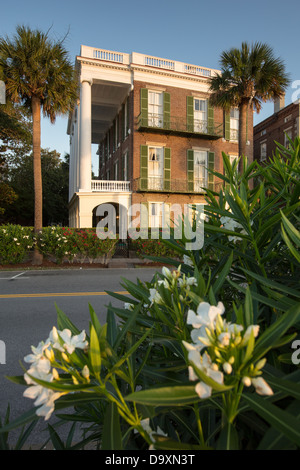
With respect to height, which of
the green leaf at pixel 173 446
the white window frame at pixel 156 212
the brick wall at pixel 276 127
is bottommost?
the green leaf at pixel 173 446

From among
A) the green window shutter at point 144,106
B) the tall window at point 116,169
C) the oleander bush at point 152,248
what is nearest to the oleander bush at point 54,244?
the oleander bush at point 152,248

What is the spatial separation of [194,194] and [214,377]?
811 inches

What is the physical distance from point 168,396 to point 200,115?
22843 millimetres

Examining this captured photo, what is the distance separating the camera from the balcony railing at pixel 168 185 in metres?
19.3

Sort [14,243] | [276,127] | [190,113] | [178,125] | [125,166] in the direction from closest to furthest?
1. [14,243]
2. [178,125]
3. [190,113]
4. [125,166]
5. [276,127]

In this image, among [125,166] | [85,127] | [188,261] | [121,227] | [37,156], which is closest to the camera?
[188,261]

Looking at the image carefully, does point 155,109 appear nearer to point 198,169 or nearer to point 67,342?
point 198,169

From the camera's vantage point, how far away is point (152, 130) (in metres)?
19.6

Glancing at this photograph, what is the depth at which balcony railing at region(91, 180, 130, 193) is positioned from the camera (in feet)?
62.8

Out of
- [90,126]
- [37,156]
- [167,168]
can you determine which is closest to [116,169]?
[167,168]

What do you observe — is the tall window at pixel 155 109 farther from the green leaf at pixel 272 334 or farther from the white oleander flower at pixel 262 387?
the white oleander flower at pixel 262 387

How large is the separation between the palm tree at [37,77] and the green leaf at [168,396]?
1435 cm

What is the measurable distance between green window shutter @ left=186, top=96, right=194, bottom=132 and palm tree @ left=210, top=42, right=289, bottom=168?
4.33 meters

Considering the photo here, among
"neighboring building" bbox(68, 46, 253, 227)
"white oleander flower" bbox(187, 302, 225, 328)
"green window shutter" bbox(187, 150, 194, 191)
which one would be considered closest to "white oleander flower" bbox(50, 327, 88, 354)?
"white oleander flower" bbox(187, 302, 225, 328)
